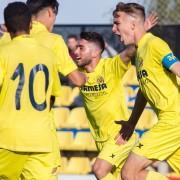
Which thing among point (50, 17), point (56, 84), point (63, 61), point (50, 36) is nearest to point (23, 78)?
point (56, 84)

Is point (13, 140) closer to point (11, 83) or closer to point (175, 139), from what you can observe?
point (11, 83)

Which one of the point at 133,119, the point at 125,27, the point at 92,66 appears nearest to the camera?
the point at 125,27

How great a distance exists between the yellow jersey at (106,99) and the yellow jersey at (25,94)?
6.99 feet

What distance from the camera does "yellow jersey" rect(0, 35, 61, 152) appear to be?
→ 715cm

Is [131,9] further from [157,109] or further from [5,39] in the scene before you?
[5,39]

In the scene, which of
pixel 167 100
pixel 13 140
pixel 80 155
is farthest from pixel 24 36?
pixel 80 155

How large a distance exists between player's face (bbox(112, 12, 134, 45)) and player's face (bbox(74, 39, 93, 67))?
132cm

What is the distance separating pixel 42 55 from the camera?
7266 mm

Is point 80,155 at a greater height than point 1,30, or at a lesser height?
lesser

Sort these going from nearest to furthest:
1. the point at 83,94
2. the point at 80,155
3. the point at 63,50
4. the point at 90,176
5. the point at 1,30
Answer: the point at 63,50 → the point at 1,30 → the point at 83,94 → the point at 90,176 → the point at 80,155

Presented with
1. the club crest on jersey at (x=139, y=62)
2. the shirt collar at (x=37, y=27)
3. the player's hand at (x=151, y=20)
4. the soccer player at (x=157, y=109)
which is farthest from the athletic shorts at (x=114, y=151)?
the shirt collar at (x=37, y=27)

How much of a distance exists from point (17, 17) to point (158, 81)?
149 cm

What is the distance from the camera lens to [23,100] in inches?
282

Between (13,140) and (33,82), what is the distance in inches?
19.1
